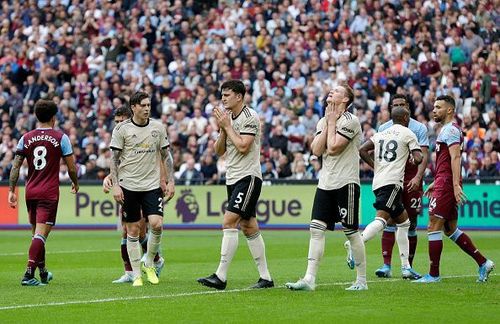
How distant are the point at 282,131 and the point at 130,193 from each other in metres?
16.6

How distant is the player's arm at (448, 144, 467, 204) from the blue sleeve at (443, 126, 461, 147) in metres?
0.05

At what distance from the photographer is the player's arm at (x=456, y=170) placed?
13953 mm

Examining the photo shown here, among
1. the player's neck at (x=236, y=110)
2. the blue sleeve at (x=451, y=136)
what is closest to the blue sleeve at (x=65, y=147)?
the player's neck at (x=236, y=110)

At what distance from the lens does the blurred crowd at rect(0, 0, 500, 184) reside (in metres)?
29.9

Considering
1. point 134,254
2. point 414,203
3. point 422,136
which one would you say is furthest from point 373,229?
point 134,254

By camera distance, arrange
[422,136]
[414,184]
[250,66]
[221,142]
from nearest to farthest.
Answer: [221,142] → [414,184] → [422,136] → [250,66]

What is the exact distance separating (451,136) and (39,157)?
5.29 metres

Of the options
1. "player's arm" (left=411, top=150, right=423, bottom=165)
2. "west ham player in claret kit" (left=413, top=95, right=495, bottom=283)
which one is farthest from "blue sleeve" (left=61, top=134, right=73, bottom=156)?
"west ham player in claret kit" (left=413, top=95, right=495, bottom=283)

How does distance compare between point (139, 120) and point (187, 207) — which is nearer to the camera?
point (139, 120)

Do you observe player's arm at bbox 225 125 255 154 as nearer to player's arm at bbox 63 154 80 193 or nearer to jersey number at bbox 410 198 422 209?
player's arm at bbox 63 154 80 193

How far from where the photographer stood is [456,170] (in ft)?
46.0

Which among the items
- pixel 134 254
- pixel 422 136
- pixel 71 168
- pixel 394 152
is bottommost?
pixel 134 254

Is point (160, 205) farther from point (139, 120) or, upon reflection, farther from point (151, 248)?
point (139, 120)

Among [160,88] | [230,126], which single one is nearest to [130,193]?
[230,126]
